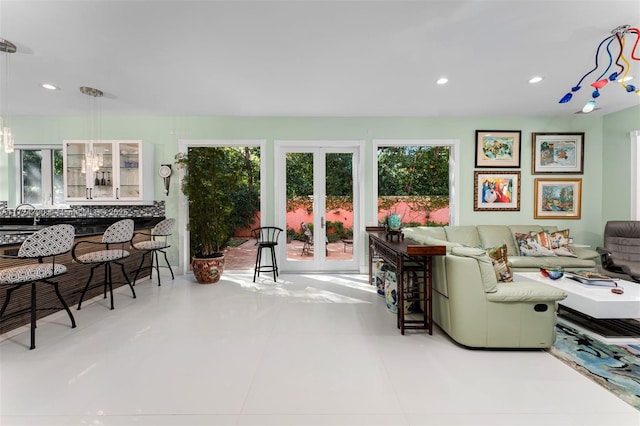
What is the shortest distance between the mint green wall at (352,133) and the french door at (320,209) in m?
0.33

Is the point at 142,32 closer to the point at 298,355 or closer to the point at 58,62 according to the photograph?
the point at 58,62

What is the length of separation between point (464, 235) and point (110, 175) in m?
5.73

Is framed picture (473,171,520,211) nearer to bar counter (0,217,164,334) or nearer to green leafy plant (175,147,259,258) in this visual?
green leafy plant (175,147,259,258)

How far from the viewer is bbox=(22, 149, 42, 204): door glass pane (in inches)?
195

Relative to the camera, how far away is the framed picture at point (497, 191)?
4852 millimetres

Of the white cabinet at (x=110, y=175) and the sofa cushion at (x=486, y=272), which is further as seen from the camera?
the white cabinet at (x=110, y=175)

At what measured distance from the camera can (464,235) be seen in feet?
14.8

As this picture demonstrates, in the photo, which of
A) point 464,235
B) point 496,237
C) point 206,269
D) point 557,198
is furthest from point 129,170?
point 557,198

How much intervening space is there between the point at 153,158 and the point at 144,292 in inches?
88.5

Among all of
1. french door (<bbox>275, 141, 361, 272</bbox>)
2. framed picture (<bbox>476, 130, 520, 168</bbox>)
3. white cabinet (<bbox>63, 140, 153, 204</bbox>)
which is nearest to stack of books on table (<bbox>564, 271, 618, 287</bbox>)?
framed picture (<bbox>476, 130, 520, 168</bbox>)

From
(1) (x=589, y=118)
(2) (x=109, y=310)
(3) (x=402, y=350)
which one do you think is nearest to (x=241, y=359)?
(3) (x=402, y=350)

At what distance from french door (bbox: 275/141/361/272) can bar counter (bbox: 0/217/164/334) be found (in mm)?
2252

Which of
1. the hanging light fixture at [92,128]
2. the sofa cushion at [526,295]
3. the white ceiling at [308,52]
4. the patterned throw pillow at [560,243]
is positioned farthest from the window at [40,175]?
the patterned throw pillow at [560,243]

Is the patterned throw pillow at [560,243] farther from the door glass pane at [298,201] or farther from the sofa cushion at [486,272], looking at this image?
the door glass pane at [298,201]
